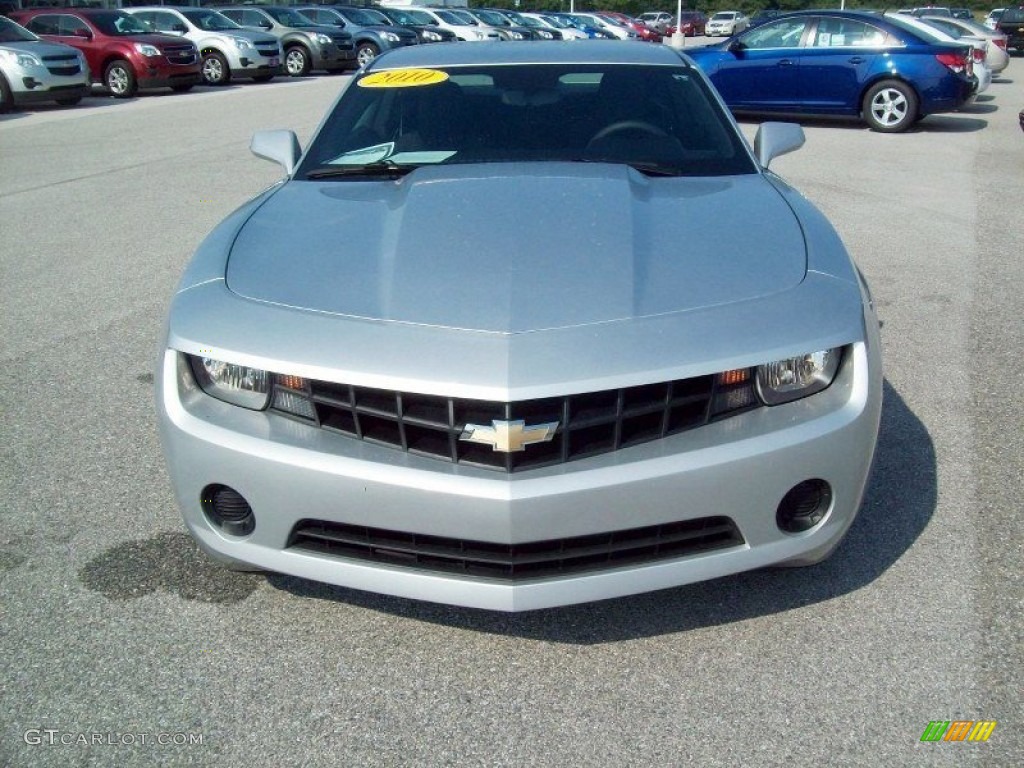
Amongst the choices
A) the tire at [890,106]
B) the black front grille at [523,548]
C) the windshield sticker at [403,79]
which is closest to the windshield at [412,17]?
the tire at [890,106]

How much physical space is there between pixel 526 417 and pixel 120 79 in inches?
801

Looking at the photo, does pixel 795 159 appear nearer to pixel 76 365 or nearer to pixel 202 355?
pixel 76 365

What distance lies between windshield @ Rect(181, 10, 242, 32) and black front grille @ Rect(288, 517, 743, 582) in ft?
77.6

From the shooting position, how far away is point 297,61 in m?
26.7

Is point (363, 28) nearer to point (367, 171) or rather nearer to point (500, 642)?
point (367, 171)

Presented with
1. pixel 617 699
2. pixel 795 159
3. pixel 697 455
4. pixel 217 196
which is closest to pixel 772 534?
pixel 697 455

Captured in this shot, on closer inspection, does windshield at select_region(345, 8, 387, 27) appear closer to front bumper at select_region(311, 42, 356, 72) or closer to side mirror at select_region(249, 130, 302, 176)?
front bumper at select_region(311, 42, 356, 72)

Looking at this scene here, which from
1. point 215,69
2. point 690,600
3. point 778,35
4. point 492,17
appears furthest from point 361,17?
point 690,600

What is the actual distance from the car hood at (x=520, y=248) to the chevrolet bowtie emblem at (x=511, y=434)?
0.25 metres

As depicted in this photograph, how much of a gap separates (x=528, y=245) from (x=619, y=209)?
412mm

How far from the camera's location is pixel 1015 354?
5.14 meters

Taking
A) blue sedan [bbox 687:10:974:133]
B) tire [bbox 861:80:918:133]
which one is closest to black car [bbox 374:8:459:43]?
blue sedan [bbox 687:10:974:133]

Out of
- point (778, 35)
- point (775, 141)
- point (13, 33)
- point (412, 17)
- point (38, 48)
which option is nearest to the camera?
point (775, 141)

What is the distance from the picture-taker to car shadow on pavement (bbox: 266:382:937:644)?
2.91 metres
